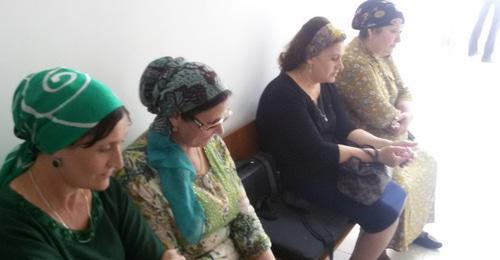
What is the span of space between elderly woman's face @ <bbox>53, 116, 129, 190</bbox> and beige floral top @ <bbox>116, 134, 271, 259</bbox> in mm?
257

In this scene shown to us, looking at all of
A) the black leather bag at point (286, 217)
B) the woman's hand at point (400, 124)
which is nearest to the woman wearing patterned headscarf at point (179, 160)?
the black leather bag at point (286, 217)

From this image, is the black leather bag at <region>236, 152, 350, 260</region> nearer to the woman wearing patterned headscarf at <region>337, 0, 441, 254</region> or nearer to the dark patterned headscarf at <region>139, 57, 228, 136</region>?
the woman wearing patterned headscarf at <region>337, 0, 441, 254</region>

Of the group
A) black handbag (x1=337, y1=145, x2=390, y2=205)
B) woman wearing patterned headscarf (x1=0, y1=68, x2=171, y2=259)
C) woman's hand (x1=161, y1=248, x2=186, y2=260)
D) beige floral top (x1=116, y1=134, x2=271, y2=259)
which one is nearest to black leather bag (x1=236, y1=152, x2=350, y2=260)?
black handbag (x1=337, y1=145, x2=390, y2=205)

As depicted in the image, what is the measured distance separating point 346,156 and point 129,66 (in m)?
1.08

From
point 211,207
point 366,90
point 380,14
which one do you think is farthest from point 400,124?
point 211,207

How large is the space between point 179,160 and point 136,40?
1.60ft

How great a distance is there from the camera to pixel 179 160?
1.26 m

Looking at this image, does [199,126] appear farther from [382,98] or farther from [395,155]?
[382,98]

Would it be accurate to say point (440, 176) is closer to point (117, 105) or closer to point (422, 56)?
point (422, 56)

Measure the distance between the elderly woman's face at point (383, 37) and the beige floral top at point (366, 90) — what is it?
50 millimetres

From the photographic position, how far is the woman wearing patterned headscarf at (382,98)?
2176 millimetres

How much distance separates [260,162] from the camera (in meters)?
1.93

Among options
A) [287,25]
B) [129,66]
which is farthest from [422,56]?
[129,66]

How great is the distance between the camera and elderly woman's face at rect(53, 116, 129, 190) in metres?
0.90
